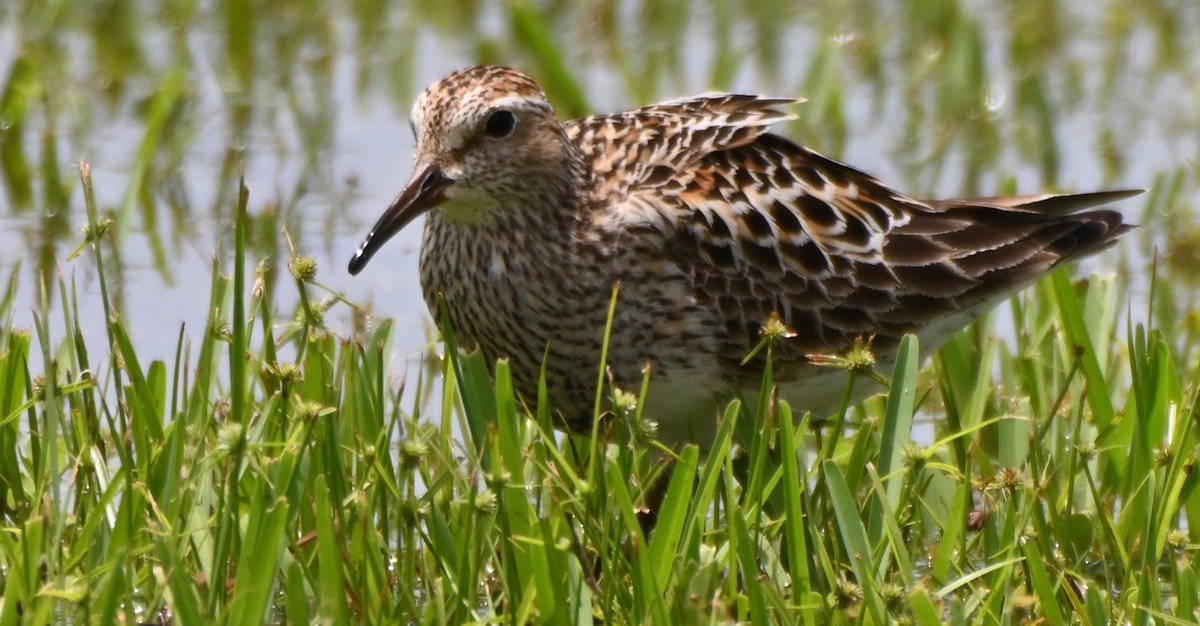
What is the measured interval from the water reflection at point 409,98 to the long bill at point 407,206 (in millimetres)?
Result: 1805

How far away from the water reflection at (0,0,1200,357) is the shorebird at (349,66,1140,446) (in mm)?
1248

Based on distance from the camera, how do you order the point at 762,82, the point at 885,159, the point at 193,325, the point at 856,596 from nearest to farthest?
1. the point at 856,596
2. the point at 193,325
3. the point at 885,159
4. the point at 762,82

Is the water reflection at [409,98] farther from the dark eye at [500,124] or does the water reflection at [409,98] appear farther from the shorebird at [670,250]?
the dark eye at [500,124]

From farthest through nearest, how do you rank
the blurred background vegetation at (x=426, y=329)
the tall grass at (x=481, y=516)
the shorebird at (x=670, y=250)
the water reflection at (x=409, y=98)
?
1. the water reflection at (x=409, y=98)
2. the shorebird at (x=670, y=250)
3. the blurred background vegetation at (x=426, y=329)
4. the tall grass at (x=481, y=516)

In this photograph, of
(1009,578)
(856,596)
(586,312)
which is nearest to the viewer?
(856,596)

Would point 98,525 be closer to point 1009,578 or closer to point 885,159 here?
point 1009,578

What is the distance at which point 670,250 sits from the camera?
16.2 ft

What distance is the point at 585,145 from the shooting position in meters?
5.25

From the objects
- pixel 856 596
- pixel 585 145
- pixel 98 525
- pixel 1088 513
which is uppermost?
pixel 585 145

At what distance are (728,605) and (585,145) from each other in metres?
1.80

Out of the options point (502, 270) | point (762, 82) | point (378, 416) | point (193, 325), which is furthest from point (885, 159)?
point (378, 416)

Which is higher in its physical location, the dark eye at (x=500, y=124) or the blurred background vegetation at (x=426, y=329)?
the dark eye at (x=500, y=124)

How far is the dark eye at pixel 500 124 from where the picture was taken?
4855mm

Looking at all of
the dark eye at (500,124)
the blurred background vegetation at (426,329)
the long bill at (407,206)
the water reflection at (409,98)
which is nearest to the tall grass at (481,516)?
the blurred background vegetation at (426,329)
